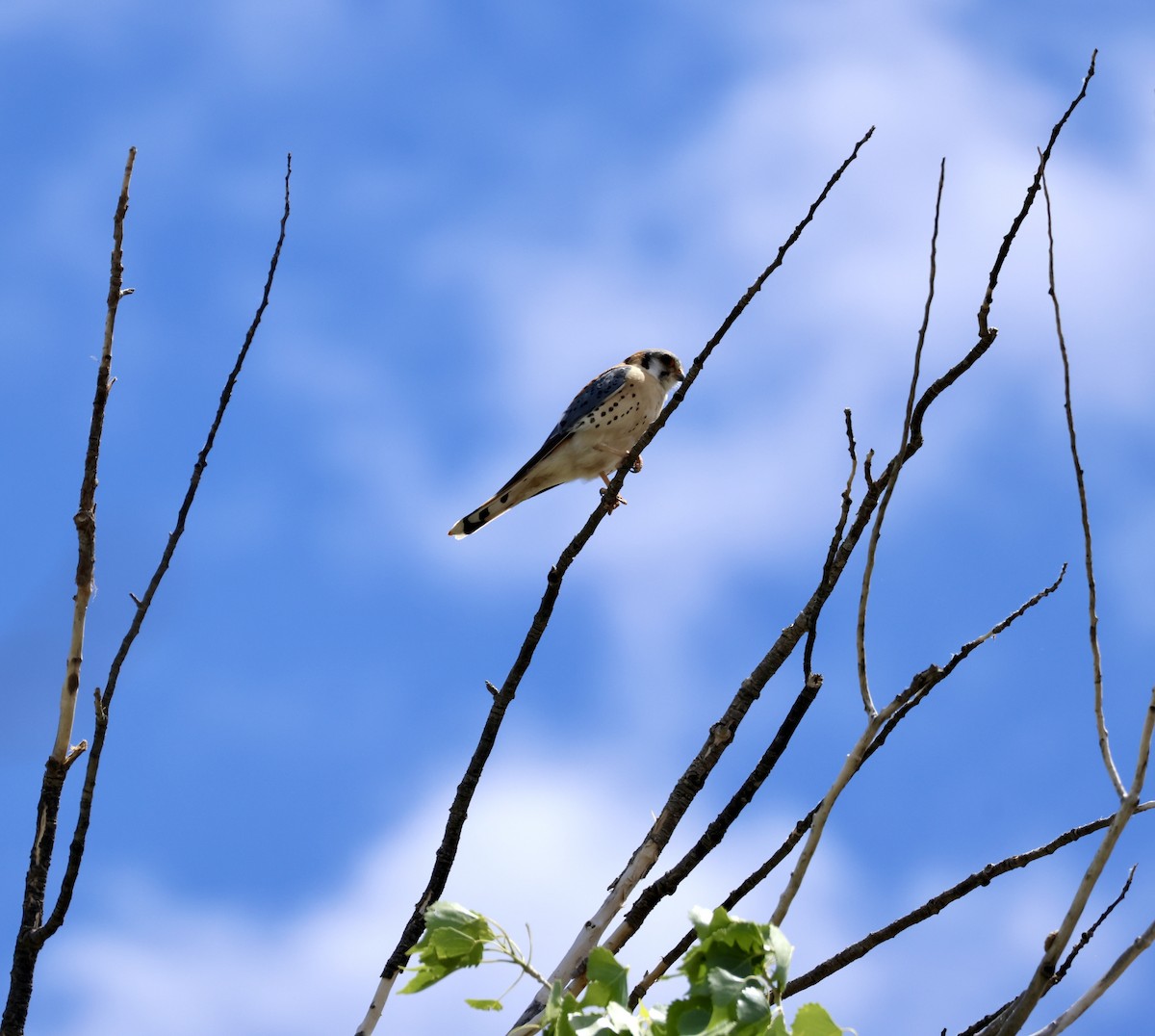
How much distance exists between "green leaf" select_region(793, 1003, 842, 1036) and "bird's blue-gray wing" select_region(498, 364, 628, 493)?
24.0 ft

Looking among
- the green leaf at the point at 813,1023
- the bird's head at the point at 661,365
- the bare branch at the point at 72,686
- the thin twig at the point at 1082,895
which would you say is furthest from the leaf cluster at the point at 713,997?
the bird's head at the point at 661,365

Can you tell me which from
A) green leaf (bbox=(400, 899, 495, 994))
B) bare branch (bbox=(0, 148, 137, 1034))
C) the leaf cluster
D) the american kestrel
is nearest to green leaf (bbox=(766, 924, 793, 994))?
the leaf cluster

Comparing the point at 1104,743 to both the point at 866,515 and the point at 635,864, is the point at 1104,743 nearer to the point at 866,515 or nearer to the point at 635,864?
the point at 866,515

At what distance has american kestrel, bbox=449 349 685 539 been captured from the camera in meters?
9.74

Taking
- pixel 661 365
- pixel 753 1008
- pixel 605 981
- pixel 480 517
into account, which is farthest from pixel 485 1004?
pixel 661 365

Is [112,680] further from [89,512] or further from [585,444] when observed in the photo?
[585,444]

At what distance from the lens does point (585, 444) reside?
972 centimetres

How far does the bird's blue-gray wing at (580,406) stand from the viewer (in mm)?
9781

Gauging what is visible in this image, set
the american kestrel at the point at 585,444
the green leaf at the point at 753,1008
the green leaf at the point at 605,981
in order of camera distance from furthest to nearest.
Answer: the american kestrel at the point at 585,444, the green leaf at the point at 605,981, the green leaf at the point at 753,1008

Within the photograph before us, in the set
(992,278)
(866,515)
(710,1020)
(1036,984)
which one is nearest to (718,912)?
(710,1020)

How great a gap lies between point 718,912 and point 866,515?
4.88 ft

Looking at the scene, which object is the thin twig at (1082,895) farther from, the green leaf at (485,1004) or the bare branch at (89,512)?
the bare branch at (89,512)

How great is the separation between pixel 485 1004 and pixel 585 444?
7012 mm

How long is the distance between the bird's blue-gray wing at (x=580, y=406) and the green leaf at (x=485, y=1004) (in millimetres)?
6971
